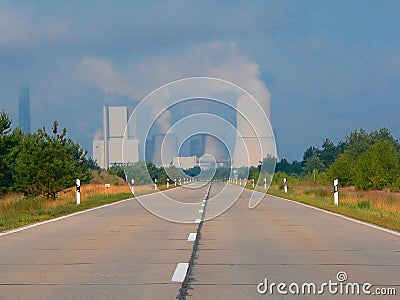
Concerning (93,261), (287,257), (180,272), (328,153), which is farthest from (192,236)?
(328,153)

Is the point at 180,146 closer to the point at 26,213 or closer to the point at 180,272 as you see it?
the point at 26,213

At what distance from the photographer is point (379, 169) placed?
4450 centimetres

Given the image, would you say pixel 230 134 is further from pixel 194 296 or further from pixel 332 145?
pixel 332 145

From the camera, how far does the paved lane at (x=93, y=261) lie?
743cm

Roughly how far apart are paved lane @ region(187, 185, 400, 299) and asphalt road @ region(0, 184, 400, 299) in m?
0.01

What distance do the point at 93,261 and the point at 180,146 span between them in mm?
15486

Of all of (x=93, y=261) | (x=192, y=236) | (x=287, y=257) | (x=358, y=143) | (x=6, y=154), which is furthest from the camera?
(x=358, y=143)

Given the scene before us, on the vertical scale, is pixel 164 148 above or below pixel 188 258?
above

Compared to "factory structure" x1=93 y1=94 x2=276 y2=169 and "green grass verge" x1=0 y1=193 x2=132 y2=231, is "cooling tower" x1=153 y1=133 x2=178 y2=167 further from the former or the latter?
"green grass verge" x1=0 y1=193 x2=132 y2=231

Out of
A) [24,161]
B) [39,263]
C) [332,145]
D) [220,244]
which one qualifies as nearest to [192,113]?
[220,244]

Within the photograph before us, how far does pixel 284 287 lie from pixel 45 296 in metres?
2.90

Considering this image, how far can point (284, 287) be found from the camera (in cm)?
760

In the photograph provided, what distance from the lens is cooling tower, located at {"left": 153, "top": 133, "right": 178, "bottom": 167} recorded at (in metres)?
23.9

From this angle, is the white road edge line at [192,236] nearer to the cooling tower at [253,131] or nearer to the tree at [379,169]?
the cooling tower at [253,131]
